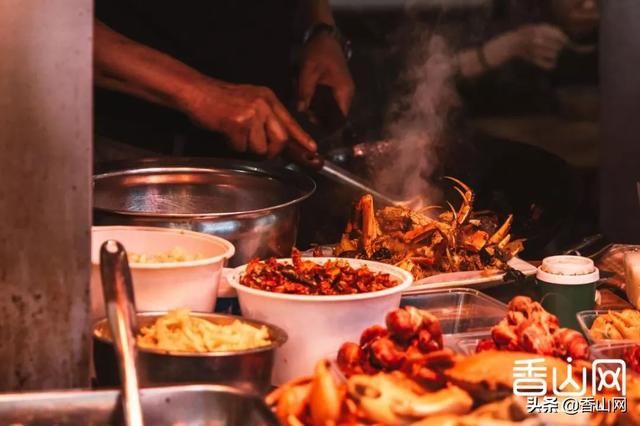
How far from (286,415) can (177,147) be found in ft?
8.74

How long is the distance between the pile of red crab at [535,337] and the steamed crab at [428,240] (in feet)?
3.22

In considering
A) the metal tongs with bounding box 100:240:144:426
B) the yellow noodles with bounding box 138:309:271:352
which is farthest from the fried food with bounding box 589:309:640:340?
the metal tongs with bounding box 100:240:144:426

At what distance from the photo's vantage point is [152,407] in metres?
1.50

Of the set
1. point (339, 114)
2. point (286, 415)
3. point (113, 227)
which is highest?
point (339, 114)

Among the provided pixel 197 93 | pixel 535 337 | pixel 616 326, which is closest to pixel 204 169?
pixel 197 93

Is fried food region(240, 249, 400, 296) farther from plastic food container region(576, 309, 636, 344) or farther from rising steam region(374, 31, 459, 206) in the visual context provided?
rising steam region(374, 31, 459, 206)

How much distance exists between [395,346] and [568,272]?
0.80 metres

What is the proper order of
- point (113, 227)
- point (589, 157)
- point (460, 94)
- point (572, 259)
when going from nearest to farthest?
point (113, 227) → point (572, 259) → point (589, 157) → point (460, 94)

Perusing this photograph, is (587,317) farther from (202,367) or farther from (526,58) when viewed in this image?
(526,58)

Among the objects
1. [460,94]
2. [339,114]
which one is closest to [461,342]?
[339,114]

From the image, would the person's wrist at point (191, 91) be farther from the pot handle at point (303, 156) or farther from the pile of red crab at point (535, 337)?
the pile of red crab at point (535, 337)

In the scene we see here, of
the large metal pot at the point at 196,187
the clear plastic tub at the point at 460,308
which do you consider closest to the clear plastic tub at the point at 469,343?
the clear plastic tub at the point at 460,308

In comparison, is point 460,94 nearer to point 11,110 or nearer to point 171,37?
point 171,37

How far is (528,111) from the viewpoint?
920cm
